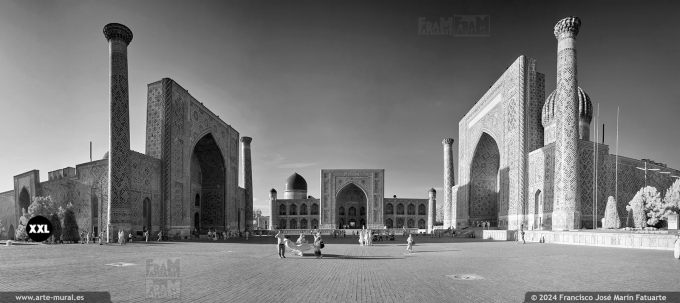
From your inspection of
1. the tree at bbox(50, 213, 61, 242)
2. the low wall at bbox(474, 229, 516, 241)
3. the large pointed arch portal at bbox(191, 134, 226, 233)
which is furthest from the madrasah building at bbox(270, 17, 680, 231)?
the tree at bbox(50, 213, 61, 242)

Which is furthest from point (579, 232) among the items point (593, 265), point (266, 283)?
point (266, 283)

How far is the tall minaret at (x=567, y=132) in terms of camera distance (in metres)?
21.9

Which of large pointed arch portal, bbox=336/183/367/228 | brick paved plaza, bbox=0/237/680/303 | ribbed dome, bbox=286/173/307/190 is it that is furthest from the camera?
ribbed dome, bbox=286/173/307/190

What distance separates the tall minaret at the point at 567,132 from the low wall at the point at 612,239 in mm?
994

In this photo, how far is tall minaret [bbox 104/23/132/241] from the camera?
22.4 meters

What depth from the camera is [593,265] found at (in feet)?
33.6

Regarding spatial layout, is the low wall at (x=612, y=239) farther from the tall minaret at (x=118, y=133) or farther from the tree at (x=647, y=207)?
the tall minaret at (x=118, y=133)

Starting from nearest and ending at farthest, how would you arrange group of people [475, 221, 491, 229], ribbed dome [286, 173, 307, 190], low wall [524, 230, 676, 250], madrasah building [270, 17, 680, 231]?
low wall [524, 230, 676, 250] → madrasah building [270, 17, 680, 231] → group of people [475, 221, 491, 229] → ribbed dome [286, 173, 307, 190]

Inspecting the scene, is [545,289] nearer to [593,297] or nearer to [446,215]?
[593,297]

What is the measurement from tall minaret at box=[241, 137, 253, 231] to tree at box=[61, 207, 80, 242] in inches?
805

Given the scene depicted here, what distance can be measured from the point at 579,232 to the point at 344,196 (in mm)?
42804

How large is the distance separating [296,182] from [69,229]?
46.6m

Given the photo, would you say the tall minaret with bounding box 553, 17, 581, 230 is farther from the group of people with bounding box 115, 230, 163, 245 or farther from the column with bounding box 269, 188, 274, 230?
the column with bounding box 269, 188, 274, 230

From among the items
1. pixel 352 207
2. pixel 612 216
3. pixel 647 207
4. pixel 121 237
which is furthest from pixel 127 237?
pixel 352 207
